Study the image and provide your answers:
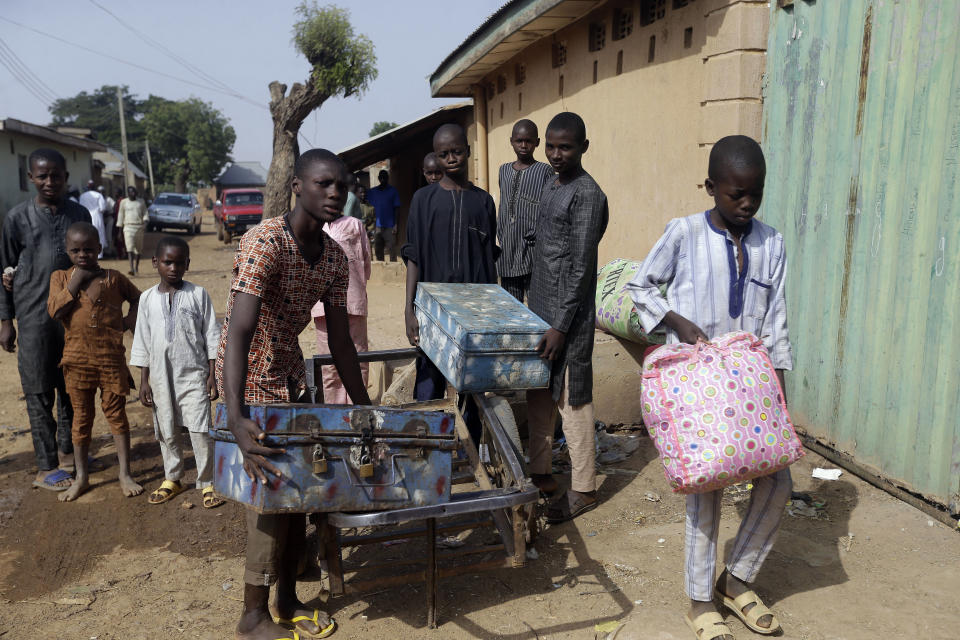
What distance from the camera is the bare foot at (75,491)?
14.5 feet

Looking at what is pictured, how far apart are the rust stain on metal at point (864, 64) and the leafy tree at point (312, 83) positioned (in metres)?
14.5

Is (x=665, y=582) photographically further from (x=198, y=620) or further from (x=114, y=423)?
(x=114, y=423)

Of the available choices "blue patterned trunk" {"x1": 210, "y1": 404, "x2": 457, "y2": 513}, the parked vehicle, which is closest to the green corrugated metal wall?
"blue patterned trunk" {"x1": 210, "y1": 404, "x2": 457, "y2": 513}

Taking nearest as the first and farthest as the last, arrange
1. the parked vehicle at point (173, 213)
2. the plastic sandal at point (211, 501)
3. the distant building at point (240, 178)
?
the plastic sandal at point (211, 501), the parked vehicle at point (173, 213), the distant building at point (240, 178)

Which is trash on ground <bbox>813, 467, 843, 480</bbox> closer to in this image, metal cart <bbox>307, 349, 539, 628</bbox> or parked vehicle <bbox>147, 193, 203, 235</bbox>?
metal cart <bbox>307, 349, 539, 628</bbox>

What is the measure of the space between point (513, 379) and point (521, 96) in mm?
6862

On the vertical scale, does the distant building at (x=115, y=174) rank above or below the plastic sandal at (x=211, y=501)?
above

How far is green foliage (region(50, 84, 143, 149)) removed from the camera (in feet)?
238

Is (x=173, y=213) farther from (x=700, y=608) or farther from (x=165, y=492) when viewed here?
(x=700, y=608)

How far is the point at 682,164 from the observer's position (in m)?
5.45

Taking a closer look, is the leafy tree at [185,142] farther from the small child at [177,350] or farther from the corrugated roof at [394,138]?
the small child at [177,350]

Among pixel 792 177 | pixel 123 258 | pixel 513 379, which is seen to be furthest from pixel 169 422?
pixel 123 258

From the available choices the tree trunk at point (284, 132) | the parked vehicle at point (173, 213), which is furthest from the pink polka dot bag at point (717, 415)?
the parked vehicle at point (173, 213)

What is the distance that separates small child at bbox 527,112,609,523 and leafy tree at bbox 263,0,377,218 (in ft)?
46.6
